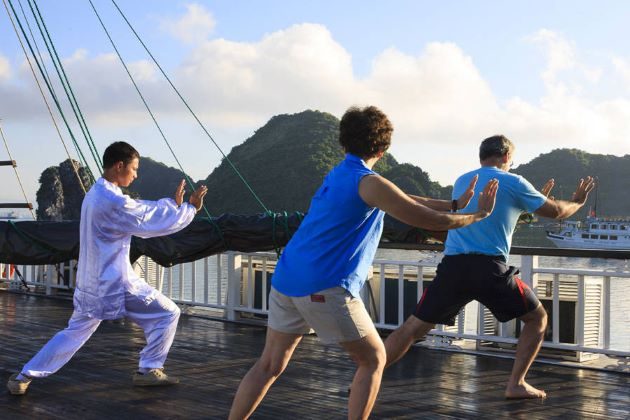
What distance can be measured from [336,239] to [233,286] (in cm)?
558

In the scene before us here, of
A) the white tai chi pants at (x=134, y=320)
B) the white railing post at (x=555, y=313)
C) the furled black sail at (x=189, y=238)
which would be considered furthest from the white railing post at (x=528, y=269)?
the white tai chi pants at (x=134, y=320)

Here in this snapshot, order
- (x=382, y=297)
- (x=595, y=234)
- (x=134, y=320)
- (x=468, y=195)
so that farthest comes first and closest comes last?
(x=595, y=234) → (x=382, y=297) → (x=134, y=320) → (x=468, y=195)

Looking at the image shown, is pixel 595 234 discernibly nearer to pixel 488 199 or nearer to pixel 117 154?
pixel 117 154

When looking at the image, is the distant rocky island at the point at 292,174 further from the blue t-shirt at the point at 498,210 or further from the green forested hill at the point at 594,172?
the blue t-shirt at the point at 498,210

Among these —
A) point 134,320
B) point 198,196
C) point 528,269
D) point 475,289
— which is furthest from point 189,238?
point 475,289

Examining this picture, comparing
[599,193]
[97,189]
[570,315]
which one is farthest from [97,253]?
[599,193]

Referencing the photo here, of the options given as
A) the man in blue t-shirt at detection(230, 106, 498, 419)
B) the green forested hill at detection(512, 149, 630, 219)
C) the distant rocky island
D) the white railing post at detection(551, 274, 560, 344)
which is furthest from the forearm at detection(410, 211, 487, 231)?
the green forested hill at detection(512, 149, 630, 219)

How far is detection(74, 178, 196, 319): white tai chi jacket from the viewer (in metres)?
4.59

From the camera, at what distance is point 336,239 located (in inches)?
120

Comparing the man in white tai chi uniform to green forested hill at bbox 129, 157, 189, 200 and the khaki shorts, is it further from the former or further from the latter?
green forested hill at bbox 129, 157, 189, 200

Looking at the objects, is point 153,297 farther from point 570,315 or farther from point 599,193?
point 599,193

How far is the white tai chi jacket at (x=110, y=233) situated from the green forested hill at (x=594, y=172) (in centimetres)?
8897

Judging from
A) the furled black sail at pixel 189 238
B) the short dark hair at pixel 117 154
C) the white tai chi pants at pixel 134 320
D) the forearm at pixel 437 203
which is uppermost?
the short dark hair at pixel 117 154

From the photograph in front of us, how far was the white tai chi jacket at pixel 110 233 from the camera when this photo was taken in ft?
15.1
